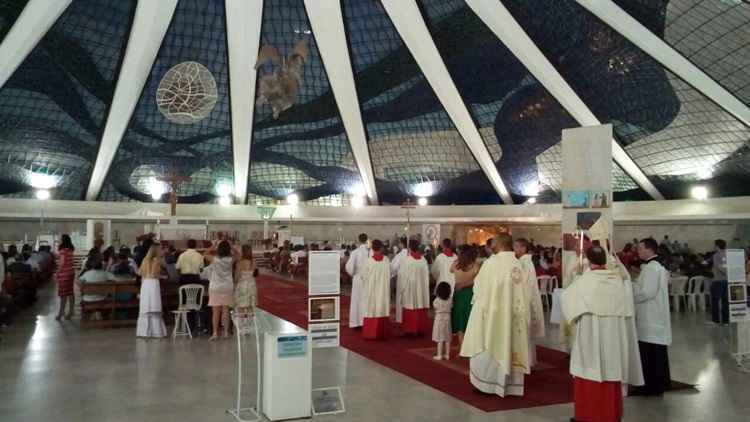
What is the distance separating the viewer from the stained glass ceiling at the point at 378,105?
1831cm

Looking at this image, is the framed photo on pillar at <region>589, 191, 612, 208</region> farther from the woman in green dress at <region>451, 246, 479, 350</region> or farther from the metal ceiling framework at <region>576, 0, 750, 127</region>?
the metal ceiling framework at <region>576, 0, 750, 127</region>

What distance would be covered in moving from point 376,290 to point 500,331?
369 cm

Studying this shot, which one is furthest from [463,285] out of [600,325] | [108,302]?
[108,302]

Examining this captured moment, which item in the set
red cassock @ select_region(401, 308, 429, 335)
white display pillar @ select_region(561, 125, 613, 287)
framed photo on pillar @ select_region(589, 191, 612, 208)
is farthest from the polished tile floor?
framed photo on pillar @ select_region(589, 191, 612, 208)

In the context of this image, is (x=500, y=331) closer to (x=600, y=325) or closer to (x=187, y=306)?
(x=600, y=325)

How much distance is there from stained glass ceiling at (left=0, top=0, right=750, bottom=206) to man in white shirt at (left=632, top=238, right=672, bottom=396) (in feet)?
28.7

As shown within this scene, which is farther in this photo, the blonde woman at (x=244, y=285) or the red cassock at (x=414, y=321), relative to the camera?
the red cassock at (x=414, y=321)

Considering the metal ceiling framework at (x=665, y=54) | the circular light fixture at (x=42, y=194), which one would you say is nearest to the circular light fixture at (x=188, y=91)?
the circular light fixture at (x=42, y=194)

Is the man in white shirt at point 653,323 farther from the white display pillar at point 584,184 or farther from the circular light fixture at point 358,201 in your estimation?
the circular light fixture at point 358,201

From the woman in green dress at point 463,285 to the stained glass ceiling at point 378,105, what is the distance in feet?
21.6

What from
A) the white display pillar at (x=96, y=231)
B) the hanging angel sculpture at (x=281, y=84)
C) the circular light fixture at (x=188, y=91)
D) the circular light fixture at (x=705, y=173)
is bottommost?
the white display pillar at (x=96, y=231)

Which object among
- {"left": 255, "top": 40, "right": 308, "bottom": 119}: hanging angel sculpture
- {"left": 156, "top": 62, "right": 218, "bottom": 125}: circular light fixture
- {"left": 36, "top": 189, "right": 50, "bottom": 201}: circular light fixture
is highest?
{"left": 156, "top": 62, "right": 218, "bottom": 125}: circular light fixture

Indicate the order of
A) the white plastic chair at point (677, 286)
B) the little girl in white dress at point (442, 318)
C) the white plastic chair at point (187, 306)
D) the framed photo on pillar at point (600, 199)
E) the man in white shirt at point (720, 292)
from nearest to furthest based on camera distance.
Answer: the framed photo on pillar at point (600, 199) < the little girl in white dress at point (442, 318) < the white plastic chair at point (187, 306) < the man in white shirt at point (720, 292) < the white plastic chair at point (677, 286)

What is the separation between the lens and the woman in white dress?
31.8 ft
